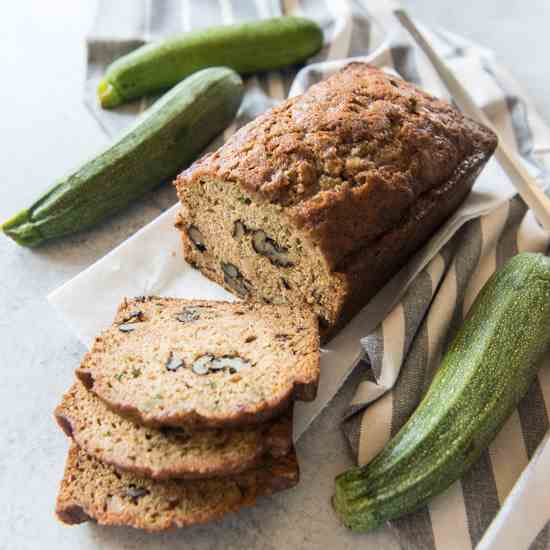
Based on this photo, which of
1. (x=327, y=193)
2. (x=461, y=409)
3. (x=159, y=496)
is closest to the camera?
(x=159, y=496)

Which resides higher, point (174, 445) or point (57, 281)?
point (57, 281)

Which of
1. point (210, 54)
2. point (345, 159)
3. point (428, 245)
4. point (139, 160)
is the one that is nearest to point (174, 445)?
point (345, 159)

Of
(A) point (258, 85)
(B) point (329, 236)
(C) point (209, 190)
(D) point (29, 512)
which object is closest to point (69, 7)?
(A) point (258, 85)

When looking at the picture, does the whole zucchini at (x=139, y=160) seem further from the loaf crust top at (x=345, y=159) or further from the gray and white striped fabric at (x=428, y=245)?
the loaf crust top at (x=345, y=159)

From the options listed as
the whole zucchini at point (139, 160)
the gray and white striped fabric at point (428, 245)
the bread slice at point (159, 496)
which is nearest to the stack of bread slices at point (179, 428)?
the bread slice at point (159, 496)

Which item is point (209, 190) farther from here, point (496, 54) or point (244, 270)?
point (496, 54)

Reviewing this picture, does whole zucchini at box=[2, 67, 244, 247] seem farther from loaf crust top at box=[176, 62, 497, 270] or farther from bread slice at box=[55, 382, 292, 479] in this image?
bread slice at box=[55, 382, 292, 479]

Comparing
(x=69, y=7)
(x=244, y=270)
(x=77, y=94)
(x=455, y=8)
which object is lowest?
(x=455, y=8)

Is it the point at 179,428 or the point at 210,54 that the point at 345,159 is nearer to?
the point at 179,428
